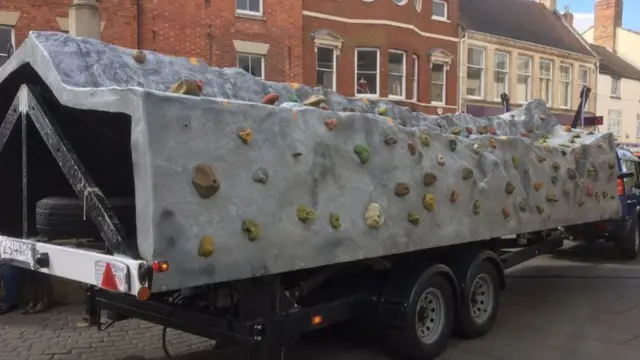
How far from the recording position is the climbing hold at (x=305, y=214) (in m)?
4.11

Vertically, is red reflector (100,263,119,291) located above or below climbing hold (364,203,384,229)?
below

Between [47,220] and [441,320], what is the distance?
3.46 metres

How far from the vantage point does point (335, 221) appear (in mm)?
4352

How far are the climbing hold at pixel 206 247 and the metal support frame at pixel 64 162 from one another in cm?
42

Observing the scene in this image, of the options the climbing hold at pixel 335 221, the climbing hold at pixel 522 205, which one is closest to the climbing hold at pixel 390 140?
the climbing hold at pixel 335 221

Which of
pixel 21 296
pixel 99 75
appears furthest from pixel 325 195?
pixel 21 296

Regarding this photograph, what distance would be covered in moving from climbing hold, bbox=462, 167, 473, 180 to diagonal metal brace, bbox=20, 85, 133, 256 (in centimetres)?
312

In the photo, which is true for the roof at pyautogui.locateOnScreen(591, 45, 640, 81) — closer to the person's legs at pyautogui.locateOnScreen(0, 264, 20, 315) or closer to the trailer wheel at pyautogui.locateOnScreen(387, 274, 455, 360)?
the trailer wheel at pyautogui.locateOnScreen(387, 274, 455, 360)

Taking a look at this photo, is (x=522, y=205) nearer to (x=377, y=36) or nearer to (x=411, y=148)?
(x=411, y=148)

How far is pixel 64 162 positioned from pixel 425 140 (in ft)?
9.18

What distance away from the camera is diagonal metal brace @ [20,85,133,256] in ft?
12.1

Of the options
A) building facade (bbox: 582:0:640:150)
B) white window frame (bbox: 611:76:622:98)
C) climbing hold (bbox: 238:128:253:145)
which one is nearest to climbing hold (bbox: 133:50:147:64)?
climbing hold (bbox: 238:128:253:145)

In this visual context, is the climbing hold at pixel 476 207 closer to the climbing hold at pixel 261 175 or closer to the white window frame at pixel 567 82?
the climbing hold at pixel 261 175

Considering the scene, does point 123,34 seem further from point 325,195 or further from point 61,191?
point 325,195
